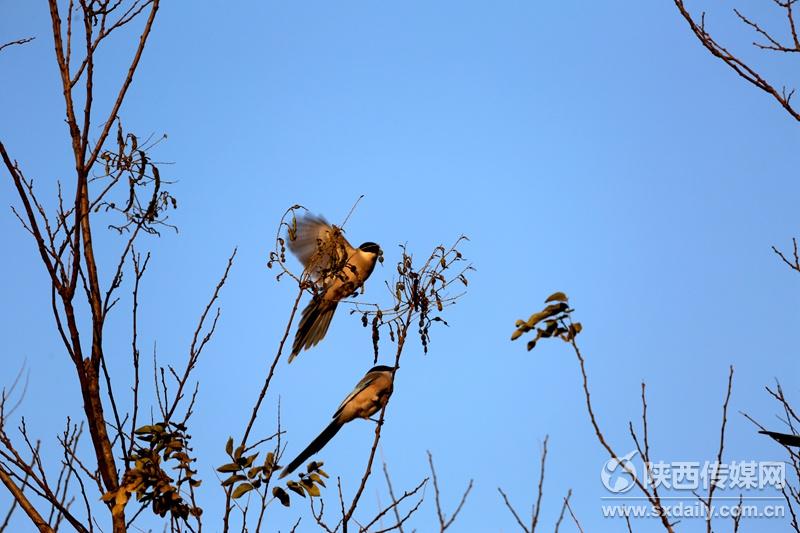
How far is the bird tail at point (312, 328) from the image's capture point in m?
4.79

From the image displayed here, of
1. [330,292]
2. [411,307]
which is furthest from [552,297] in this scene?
[330,292]

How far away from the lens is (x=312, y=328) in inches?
190

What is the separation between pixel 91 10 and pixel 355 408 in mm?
2462

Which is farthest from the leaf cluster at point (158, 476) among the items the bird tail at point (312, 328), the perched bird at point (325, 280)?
the bird tail at point (312, 328)

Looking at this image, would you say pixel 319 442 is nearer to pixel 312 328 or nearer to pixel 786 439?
pixel 312 328

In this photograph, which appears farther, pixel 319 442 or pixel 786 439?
pixel 319 442

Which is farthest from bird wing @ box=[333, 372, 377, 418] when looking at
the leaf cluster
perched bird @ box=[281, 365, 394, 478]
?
the leaf cluster

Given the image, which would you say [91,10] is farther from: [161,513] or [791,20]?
[791,20]

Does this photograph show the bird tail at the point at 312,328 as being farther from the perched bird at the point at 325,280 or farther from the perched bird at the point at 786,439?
the perched bird at the point at 786,439

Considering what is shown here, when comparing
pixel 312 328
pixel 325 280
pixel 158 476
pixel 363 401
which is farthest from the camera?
pixel 312 328

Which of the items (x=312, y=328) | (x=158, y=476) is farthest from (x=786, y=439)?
(x=312, y=328)

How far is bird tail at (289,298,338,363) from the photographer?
15.7ft

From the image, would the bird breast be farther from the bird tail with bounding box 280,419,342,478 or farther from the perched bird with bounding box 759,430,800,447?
the perched bird with bounding box 759,430,800,447

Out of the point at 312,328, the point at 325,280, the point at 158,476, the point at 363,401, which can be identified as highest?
the point at 312,328
